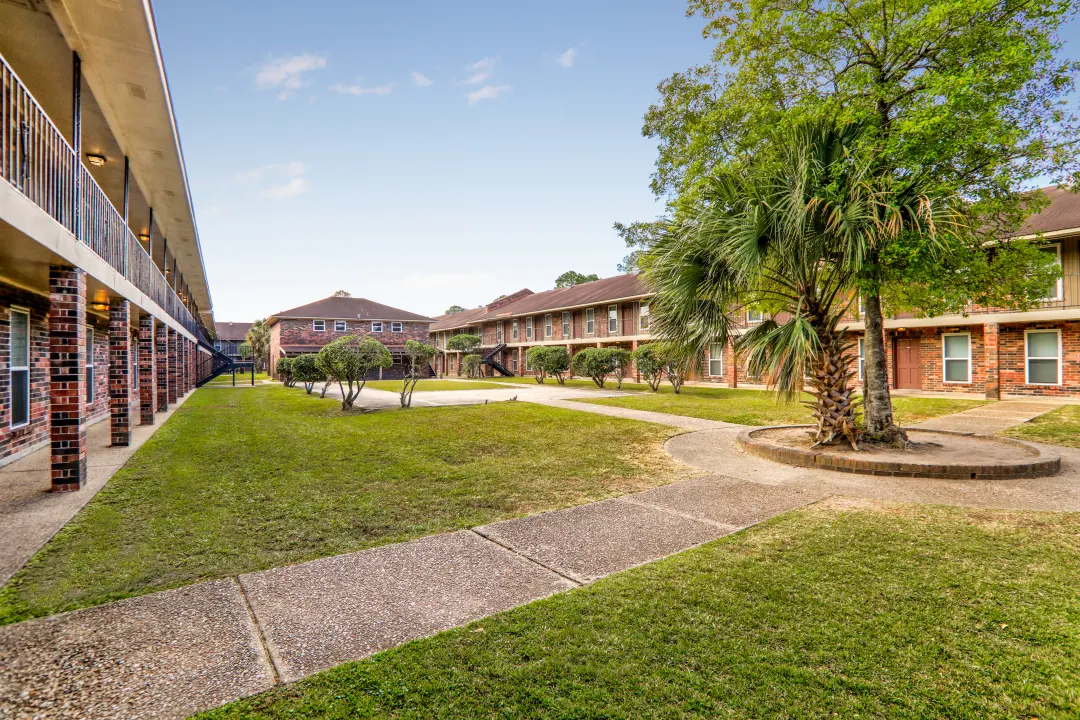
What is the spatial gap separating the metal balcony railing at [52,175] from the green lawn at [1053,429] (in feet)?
48.4

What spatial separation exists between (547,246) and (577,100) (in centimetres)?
2226

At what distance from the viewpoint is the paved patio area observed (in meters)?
3.97

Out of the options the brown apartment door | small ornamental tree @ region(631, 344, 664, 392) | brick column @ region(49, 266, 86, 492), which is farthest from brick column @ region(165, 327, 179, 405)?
the brown apartment door

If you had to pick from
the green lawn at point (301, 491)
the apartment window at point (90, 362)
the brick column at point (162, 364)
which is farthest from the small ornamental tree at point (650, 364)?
the apartment window at point (90, 362)

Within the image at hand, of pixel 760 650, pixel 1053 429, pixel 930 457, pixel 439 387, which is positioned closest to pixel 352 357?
pixel 439 387

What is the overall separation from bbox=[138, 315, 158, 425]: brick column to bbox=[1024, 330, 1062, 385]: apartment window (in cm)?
2623

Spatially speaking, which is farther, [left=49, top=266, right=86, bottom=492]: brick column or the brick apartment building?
the brick apartment building

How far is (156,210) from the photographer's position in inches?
517

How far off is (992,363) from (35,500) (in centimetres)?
2346

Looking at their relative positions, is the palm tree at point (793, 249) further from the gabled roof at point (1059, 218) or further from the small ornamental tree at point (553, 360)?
the small ornamental tree at point (553, 360)

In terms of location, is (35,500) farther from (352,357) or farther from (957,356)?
(957,356)

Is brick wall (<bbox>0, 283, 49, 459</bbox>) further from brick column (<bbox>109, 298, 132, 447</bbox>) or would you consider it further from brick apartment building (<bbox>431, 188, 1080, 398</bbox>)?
brick apartment building (<bbox>431, 188, 1080, 398</bbox>)

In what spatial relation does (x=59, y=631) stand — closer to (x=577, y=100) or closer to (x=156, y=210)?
(x=156, y=210)

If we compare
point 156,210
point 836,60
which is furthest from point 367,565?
point 156,210
